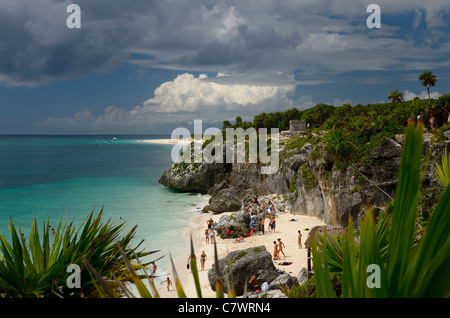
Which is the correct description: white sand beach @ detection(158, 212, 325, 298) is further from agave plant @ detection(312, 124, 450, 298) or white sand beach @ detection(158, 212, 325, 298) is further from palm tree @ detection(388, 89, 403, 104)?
palm tree @ detection(388, 89, 403, 104)

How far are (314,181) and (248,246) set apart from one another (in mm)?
9243

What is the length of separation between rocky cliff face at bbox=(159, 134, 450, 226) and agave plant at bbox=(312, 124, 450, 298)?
6.32m

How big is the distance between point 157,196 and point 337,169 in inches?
1389

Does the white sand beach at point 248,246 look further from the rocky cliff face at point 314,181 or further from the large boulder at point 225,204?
the rocky cliff face at point 314,181

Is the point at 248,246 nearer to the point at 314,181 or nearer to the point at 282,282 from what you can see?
the point at 314,181

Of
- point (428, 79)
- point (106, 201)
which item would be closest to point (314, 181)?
point (106, 201)

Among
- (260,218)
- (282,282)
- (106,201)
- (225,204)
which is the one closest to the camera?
(282,282)

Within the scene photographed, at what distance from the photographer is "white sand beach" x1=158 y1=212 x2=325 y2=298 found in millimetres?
18702

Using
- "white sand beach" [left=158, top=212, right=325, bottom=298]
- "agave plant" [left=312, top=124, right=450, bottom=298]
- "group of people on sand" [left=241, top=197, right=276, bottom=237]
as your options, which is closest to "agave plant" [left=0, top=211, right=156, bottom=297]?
"agave plant" [left=312, top=124, right=450, bottom=298]

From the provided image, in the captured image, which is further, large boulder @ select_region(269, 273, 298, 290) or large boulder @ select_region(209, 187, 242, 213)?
large boulder @ select_region(209, 187, 242, 213)

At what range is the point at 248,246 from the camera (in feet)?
81.9

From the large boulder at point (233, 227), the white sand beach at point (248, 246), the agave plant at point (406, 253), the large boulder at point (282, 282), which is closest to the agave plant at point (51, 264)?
the agave plant at point (406, 253)

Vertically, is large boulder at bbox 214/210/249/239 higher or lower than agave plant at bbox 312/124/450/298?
lower

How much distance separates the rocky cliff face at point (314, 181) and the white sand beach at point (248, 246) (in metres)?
2.07
